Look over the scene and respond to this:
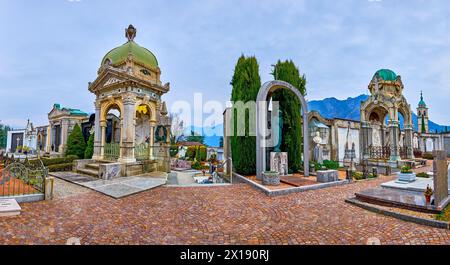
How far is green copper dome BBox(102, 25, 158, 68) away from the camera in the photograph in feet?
46.8

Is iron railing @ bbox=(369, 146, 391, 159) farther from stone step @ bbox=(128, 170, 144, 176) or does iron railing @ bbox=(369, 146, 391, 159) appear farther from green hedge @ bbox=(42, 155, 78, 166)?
green hedge @ bbox=(42, 155, 78, 166)

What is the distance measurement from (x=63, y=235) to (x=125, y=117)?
9471mm

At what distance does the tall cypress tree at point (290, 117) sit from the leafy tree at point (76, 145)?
54.9 feet

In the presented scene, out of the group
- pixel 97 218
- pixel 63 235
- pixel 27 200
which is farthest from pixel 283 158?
pixel 27 200

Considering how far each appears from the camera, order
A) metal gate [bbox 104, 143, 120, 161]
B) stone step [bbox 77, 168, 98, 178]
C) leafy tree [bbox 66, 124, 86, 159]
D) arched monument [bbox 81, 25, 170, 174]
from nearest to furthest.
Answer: stone step [bbox 77, 168, 98, 178] → arched monument [bbox 81, 25, 170, 174] → metal gate [bbox 104, 143, 120, 161] → leafy tree [bbox 66, 124, 86, 159]

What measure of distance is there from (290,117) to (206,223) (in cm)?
980

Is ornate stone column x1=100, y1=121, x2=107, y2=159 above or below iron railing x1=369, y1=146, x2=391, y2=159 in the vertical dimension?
above

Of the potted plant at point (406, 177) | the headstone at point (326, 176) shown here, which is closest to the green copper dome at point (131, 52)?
the headstone at point (326, 176)

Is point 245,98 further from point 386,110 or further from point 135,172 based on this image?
point 386,110

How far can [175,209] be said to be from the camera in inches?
224

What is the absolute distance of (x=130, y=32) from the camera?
1543 cm

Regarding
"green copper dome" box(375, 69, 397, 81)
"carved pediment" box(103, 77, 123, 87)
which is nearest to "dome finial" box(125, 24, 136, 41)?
"carved pediment" box(103, 77, 123, 87)

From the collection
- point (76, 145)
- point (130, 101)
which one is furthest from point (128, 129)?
point (76, 145)

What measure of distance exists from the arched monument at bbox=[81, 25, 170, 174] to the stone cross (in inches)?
523
